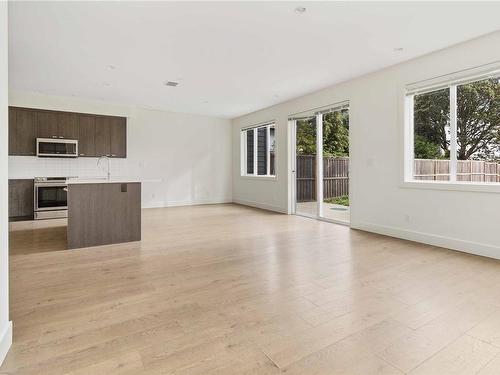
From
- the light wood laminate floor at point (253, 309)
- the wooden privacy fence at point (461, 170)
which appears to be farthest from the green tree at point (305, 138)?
the light wood laminate floor at point (253, 309)

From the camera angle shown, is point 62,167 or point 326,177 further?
point 326,177

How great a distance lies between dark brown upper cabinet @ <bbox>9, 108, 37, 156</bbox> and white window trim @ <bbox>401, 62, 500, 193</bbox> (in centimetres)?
724

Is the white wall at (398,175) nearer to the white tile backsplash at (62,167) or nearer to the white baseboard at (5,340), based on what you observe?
the white baseboard at (5,340)

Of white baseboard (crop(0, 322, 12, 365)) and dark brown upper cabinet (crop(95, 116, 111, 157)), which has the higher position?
dark brown upper cabinet (crop(95, 116, 111, 157))

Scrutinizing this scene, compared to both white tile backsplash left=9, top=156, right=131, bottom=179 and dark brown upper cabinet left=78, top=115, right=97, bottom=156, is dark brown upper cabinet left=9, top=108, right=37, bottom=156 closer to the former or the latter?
white tile backsplash left=9, top=156, right=131, bottom=179

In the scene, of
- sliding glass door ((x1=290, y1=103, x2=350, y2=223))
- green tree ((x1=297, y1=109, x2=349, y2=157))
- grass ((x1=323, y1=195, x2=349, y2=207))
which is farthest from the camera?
grass ((x1=323, y1=195, x2=349, y2=207))

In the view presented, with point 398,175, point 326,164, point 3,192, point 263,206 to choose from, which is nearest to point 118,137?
point 263,206

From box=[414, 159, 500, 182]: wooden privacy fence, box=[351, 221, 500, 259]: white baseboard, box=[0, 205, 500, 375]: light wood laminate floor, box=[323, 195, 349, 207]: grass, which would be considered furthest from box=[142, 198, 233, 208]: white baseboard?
box=[414, 159, 500, 182]: wooden privacy fence

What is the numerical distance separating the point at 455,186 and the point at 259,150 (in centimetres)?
529

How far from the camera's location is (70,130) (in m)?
6.73

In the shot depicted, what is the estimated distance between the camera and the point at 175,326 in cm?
202

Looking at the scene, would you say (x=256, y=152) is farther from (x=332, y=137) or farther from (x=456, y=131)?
(x=456, y=131)

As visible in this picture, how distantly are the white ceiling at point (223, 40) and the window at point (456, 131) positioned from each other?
0.65 metres

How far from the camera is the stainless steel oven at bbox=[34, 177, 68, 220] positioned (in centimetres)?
613
